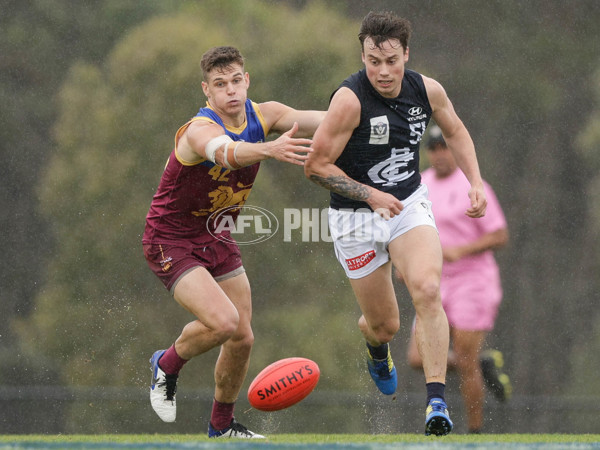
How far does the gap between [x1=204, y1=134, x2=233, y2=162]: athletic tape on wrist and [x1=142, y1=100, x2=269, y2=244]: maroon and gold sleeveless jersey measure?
334 millimetres

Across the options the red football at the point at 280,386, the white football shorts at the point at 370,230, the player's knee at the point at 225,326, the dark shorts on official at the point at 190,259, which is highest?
the white football shorts at the point at 370,230

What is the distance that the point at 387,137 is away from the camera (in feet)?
17.4

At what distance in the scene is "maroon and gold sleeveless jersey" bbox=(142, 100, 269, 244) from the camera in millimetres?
5469

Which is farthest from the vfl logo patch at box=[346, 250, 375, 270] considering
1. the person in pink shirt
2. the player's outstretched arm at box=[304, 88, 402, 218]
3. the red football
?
the person in pink shirt

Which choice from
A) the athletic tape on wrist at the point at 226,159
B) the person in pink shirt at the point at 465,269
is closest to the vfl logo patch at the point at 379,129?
the athletic tape on wrist at the point at 226,159

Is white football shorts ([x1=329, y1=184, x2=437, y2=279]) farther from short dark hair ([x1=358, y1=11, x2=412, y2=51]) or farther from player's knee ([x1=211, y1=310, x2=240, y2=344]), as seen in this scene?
short dark hair ([x1=358, y1=11, x2=412, y2=51])

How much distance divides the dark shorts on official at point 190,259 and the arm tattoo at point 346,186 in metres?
0.74

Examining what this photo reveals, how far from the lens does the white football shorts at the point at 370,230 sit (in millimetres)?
5293

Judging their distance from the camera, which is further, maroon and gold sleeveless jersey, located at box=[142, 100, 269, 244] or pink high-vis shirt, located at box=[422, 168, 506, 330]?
pink high-vis shirt, located at box=[422, 168, 506, 330]

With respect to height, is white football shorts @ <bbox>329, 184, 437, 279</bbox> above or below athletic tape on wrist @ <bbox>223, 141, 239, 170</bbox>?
below

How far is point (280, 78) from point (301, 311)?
2281 millimetres

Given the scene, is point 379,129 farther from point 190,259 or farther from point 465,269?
point 465,269

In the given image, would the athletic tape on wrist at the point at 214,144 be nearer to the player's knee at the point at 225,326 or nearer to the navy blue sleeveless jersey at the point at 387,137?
the navy blue sleeveless jersey at the point at 387,137

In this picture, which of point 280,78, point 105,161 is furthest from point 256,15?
point 105,161
